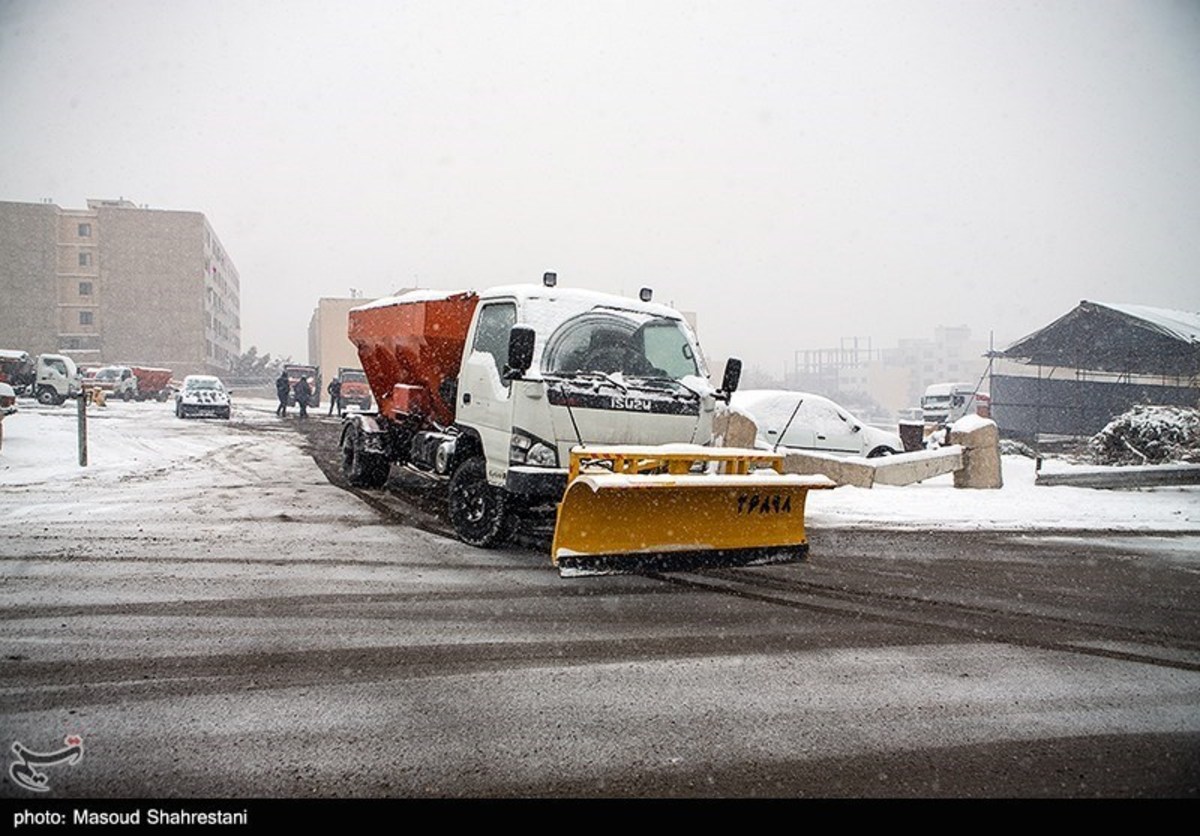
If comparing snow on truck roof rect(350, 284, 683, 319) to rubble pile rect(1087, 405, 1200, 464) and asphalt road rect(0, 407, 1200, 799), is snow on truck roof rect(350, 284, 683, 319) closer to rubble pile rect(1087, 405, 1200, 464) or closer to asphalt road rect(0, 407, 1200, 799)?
asphalt road rect(0, 407, 1200, 799)

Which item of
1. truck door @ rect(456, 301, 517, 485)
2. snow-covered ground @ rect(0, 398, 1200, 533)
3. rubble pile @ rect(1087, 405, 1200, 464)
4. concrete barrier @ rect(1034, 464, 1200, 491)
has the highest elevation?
truck door @ rect(456, 301, 517, 485)

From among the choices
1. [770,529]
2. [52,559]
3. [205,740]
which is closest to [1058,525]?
[770,529]

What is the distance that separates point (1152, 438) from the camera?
53.1ft

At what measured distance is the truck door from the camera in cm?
754

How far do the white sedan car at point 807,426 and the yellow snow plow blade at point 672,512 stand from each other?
24.7ft

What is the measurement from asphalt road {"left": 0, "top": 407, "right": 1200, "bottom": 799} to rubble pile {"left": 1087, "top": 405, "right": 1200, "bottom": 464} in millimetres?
10240

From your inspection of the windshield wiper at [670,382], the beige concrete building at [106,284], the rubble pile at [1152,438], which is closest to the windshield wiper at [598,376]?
the windshield wiper at [670,382]

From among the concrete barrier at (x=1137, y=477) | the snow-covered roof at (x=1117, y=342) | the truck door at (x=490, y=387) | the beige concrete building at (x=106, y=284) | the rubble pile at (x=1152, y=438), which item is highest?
the beige concrete building at (x=106, y=284)

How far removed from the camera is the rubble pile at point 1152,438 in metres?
15.8

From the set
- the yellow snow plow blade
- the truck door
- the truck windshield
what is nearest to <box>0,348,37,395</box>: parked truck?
the truck door

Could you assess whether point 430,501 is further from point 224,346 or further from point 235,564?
point 224,346

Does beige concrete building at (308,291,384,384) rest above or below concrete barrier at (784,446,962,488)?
above

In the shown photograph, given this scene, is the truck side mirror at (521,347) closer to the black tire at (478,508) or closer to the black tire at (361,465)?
the black tire at (478,508)

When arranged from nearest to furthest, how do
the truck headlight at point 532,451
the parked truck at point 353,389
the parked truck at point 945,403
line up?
the truck headlight at point 532,451 → the parked truck at point 945,403 → the parked truck at point 353,389
